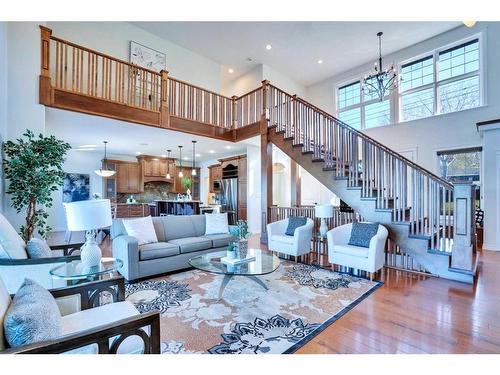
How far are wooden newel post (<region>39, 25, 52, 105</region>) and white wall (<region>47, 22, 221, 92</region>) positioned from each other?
79.5 inches

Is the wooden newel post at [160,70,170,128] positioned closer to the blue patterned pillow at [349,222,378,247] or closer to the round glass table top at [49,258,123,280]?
the round glass table top at [49,258,123,280]

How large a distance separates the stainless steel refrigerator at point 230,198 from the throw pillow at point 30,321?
23.1ft

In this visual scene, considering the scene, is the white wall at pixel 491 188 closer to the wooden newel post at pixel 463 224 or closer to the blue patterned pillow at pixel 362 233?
the wooden newel post at pixel 463 224

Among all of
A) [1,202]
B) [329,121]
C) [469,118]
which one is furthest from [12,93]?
[469,118]

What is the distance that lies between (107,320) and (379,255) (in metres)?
3.36

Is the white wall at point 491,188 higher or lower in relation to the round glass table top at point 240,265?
higher

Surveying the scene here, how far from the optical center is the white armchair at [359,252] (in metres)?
3.38

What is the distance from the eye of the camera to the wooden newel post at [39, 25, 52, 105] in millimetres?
3924

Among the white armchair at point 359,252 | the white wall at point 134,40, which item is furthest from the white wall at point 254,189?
the white armchair at point 359,252

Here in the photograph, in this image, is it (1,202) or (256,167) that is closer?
(1,202)

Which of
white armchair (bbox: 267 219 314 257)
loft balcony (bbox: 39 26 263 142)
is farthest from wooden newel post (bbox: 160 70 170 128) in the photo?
white armchair (bbox: 267 219 314 257)

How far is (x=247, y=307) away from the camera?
2.58m

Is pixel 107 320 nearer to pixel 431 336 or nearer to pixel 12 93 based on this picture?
pixel 431 336
